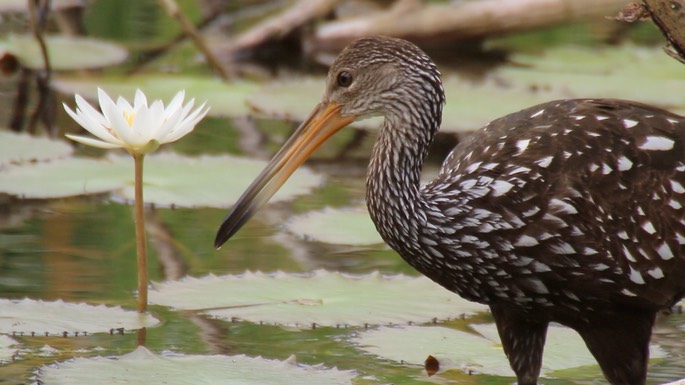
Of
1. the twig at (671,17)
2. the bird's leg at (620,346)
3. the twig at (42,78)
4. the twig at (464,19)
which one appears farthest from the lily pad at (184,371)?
the twig at (464,19)

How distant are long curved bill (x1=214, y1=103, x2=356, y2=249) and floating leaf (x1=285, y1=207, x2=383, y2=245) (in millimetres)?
1575

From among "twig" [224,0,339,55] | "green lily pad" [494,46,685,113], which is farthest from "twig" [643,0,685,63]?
"twig" [224,0,339,55]

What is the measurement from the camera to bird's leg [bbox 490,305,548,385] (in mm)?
5238

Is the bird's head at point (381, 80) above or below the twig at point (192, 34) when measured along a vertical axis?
below

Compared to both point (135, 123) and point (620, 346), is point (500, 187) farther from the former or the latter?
point (135, 123)

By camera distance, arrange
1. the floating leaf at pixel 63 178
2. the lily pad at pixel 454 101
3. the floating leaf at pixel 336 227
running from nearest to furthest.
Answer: the floating leaf at pixel 336 227 < the floating leaf at pixel 63 178 < the lily pad at pixel 454 101

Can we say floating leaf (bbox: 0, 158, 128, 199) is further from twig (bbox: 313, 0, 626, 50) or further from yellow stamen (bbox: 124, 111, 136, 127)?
twig (bbox: 313, 0, 626, 50)

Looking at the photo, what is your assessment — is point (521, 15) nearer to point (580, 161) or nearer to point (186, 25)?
point (186, 25)

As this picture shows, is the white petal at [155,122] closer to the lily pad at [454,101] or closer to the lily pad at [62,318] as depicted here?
the lily pad at [62,318]

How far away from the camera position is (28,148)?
7.91m

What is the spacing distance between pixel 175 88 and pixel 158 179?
2152 millimetres

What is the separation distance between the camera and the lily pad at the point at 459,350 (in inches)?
213

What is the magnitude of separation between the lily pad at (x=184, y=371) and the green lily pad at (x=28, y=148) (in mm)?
2976

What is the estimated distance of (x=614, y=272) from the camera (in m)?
4.98
